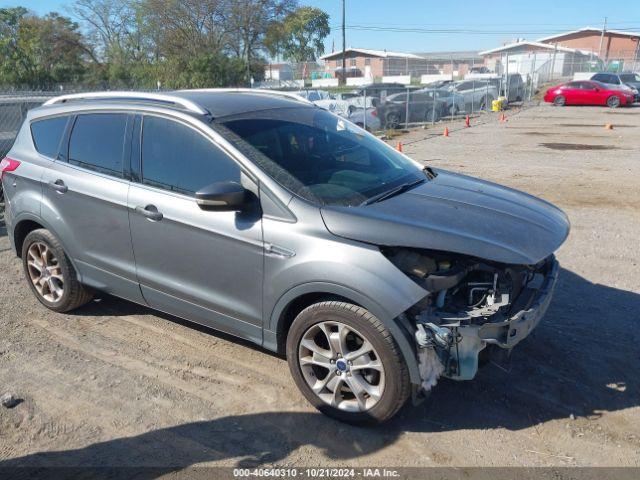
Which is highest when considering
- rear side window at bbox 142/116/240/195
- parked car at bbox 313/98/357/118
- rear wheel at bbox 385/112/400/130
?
rear side window at bbox 142/116/240/195

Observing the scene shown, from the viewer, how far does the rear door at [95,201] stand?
4.10m

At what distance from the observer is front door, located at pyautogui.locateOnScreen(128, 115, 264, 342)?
11.5ft

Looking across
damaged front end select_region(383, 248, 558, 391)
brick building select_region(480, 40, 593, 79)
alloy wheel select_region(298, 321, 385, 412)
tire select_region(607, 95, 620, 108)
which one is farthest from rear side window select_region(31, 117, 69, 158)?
brick building select_region(480, 40, 593, 79)


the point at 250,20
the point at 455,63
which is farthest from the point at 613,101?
the point at 455,63

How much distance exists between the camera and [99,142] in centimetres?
429

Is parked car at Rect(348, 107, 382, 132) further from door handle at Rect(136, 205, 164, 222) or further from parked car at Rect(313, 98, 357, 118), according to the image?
door handle at Rect(136, 205, 164, 222)

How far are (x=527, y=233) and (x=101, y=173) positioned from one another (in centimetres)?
304

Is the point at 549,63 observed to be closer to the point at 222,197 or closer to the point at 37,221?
the point at 37,221

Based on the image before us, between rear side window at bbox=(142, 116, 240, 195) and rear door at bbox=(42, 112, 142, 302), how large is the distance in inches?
9.6

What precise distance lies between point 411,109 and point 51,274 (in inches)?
789

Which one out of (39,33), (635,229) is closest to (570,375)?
(635,229)

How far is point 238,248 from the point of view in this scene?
3.48m

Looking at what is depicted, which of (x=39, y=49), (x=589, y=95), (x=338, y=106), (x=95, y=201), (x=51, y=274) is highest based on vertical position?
(x=39, y=49)

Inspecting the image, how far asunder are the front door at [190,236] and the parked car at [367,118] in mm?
14132
